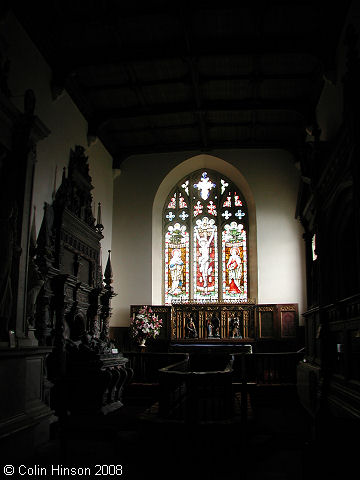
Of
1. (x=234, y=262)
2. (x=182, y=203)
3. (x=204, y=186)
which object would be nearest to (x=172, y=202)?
(x=182, y=203)

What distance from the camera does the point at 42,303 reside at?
7719 mm

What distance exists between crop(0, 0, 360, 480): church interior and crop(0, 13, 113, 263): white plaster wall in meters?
0.05

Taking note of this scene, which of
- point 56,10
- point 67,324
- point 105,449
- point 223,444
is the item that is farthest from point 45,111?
point 223,444

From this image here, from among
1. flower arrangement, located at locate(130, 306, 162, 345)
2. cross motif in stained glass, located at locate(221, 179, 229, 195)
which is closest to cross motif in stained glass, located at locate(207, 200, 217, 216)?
cross motif in stained glass, located at locate(221, 179, 229, 195)

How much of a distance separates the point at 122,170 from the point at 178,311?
171 inches

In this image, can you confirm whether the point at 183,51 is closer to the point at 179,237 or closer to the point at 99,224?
the point at 99,224

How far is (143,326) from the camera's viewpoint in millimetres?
11953

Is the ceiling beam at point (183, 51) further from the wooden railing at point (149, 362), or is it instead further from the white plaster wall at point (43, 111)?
the wooden railing at point (149, 362)

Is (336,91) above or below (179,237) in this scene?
above

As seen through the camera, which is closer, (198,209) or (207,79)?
(207,79)

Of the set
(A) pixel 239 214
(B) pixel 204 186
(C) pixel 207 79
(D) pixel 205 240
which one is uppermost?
(C) pixel 207 79

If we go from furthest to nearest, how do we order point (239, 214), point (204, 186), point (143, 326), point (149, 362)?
point (204, 186) → point (239, 214) → point (143, 326) → point (149, 362)

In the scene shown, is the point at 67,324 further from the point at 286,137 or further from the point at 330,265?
the point at 286,137

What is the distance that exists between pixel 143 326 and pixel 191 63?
6.18m
